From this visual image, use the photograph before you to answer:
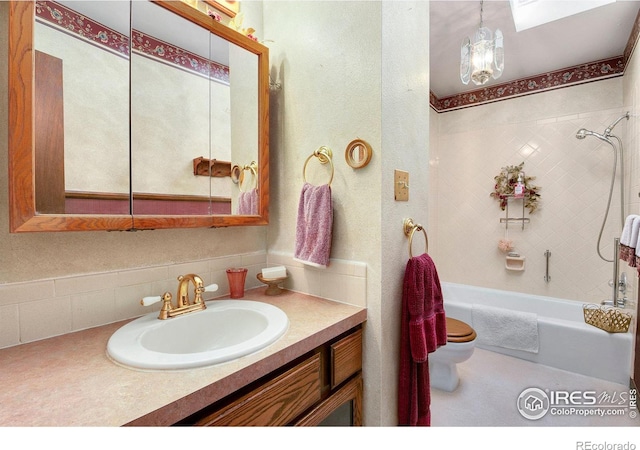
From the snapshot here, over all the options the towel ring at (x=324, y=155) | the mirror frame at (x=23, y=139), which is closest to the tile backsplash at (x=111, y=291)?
the mirror frame at (x=23, y=139)

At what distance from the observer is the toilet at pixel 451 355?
1.83 m

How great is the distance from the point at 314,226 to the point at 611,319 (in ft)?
7.35

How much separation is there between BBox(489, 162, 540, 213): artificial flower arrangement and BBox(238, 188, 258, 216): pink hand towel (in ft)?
8.66

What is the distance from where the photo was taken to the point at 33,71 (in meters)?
0.78

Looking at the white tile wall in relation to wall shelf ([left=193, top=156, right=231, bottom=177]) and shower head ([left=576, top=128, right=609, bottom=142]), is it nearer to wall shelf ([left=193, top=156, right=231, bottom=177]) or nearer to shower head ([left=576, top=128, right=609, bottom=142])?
shower head ([left=576, top=128, right=609, bottom=142])

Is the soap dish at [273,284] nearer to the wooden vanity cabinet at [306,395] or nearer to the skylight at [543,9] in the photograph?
the wooden vanity cabinet at [306,395]

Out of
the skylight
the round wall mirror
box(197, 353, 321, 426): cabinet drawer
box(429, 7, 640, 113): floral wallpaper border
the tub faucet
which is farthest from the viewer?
box(429, 7, 640, 113): floral wallpaper border

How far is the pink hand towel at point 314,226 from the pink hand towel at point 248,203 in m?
0.21

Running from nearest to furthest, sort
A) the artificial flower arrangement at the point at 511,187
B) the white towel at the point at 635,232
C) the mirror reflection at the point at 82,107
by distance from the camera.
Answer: the mirror reflection at the point at 82,107 → the white towel at the point at 635,232 → the artificial flower arrangement at the point at 511,187

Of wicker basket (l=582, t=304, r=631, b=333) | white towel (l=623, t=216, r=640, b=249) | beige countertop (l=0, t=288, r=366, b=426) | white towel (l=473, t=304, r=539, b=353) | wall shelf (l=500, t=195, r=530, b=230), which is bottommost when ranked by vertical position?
white towel (l=473, t=304, r=539, b=353)

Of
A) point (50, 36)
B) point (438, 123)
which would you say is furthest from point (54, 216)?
point (438, 123)

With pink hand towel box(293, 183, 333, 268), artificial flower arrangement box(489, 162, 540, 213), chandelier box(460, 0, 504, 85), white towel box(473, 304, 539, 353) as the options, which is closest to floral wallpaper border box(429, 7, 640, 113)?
artificial flower arrangement box(489, 162, 540, 213)

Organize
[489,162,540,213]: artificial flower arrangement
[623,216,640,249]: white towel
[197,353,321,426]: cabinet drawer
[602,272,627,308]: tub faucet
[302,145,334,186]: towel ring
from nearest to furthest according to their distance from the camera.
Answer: [197,353,321,426]: cabinet drawer < [302,145,334,186]: towel ring < [623,216,640,249]: white towel < [602,272,627,308]: tub faucet < [489,162,540,213]: artificial flower arrangement

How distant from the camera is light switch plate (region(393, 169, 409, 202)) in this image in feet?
3.83
